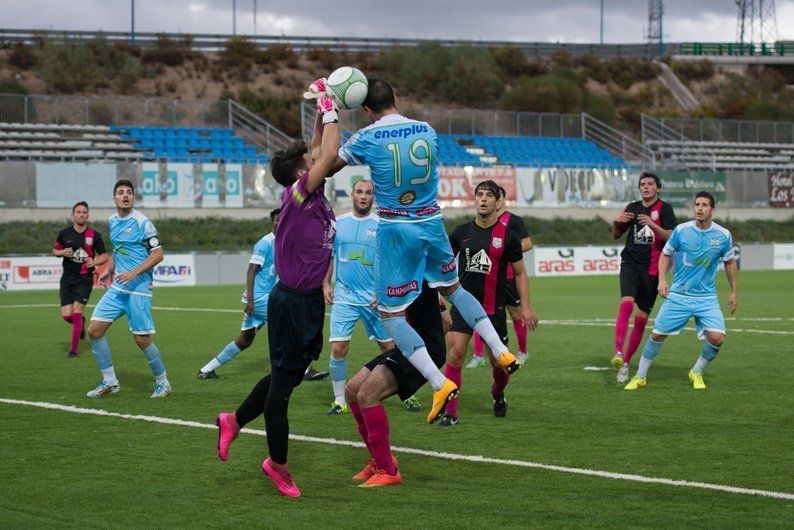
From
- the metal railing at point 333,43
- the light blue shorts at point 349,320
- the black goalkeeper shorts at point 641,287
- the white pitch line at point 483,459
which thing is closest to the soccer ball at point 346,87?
the white pitch line at point 483,459

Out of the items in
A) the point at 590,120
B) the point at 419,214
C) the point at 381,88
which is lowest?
the point at 419,214

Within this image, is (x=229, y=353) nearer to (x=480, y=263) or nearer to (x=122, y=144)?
(x=480, y=263)

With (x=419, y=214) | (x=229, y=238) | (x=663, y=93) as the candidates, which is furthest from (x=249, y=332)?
(x=663, y=93)

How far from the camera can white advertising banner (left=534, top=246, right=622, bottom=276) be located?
38125 millimetres

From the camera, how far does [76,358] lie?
15.5 m

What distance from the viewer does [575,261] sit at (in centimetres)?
3903

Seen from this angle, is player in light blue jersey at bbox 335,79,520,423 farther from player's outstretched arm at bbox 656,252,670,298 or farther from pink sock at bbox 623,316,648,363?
pink sock at bbox 623,316,648,363

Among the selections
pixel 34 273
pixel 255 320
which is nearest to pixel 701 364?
pixel 255 320

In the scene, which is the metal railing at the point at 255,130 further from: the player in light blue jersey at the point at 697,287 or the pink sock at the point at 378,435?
the pink sock at the point at 378,435

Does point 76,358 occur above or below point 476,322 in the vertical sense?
below

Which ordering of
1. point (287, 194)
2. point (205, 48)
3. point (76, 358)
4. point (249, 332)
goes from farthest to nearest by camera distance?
point (205, 48), point (76, 358), point (249, 332), point (287, 194)

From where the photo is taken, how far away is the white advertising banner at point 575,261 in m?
38.1

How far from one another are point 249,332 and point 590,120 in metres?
47.2

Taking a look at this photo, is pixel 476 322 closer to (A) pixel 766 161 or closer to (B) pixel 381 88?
(B) pixel 381 88
